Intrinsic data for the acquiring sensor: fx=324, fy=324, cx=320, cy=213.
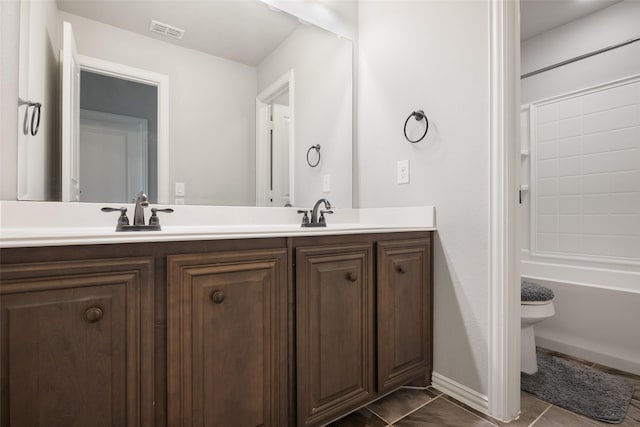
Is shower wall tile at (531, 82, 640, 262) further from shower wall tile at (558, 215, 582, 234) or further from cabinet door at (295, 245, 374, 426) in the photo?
cabinet door at (295, 245, 374, 426)

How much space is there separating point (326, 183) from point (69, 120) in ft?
4.16

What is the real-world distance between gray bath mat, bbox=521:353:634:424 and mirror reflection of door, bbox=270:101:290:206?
160 cm

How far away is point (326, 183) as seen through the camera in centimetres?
200

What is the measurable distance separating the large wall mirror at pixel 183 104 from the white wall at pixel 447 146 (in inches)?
11.3

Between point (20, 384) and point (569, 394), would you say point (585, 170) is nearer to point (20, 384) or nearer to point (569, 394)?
point (569, 394)

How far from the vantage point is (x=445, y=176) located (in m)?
1.61

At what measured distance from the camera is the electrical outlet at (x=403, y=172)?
70.3 inches

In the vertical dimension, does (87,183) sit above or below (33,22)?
below

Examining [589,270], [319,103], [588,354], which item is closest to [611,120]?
[589,270]

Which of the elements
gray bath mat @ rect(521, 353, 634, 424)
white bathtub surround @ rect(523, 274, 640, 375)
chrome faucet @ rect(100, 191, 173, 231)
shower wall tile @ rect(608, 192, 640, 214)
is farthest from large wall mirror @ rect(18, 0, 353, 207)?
shower wall tile @ rect(608, 192, 640, 214)

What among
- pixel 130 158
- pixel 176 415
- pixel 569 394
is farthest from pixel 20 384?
pixel 569 394

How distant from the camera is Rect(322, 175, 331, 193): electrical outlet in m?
1.99

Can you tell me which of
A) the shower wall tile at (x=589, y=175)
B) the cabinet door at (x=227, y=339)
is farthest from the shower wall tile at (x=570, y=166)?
the cabinet door at (x=227, y=339)

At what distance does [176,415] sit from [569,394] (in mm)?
1779
